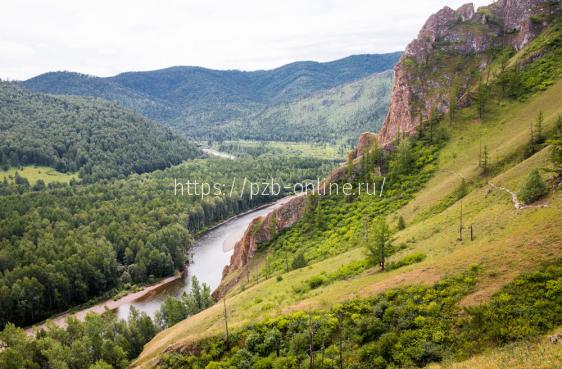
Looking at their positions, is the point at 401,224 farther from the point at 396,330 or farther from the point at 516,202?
the point at 396,330

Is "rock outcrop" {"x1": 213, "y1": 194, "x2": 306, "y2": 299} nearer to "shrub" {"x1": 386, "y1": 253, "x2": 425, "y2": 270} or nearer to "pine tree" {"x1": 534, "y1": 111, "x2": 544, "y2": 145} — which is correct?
"shrub" {"x1": 386, "y1": 253, "x2": 425, "y2": 270}

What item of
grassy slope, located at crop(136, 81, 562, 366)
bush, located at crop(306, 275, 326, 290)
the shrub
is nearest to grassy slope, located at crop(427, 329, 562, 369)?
grassy slope, located at crop(136, 81, 562, 366)

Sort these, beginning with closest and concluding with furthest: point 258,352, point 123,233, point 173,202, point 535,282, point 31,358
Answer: point 535,282 → point 258,352 → point 31,358 → point 123,233 → point 173,202

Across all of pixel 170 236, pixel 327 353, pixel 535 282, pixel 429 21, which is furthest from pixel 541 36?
pixel 170 236

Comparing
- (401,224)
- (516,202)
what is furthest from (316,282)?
(516,202)

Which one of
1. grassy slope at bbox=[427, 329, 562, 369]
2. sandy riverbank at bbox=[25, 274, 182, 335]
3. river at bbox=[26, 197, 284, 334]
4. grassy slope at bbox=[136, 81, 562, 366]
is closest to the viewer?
grassy slope at bbox=[427, 329, 562, 369]

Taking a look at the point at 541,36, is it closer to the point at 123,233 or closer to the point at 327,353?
the point at 327,353
